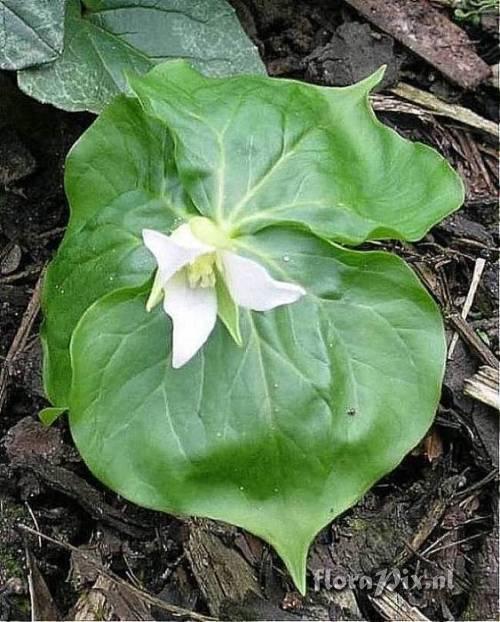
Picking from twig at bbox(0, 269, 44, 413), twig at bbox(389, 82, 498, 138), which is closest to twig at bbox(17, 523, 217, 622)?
twig at bbox(0, 269, 44, 413)

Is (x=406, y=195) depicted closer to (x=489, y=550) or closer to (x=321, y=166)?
(x=321, y=166)

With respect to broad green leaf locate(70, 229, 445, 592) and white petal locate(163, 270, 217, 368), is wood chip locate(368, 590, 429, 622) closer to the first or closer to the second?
broad green leaf locate(70, 229, 445, 592)

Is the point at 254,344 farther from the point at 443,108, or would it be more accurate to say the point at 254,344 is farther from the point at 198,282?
the point at 443,108

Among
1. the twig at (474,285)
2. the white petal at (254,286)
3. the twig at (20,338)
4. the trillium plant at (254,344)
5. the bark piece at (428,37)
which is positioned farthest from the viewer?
the bark piece at (428,37)

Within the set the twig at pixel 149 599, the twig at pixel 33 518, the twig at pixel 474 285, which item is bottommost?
the twig at pixel 149 599

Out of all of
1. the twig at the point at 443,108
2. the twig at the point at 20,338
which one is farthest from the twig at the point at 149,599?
the twig at the point at 443,108

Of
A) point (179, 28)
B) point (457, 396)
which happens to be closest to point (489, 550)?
point (457, 396)

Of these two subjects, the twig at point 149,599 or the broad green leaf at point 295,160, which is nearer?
the broad green leaf at point 295,160

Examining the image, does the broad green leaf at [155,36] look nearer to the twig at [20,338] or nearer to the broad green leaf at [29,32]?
the broad green leaf at [29,32]

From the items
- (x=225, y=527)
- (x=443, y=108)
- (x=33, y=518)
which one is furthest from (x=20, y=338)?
(x=443, y=108)
